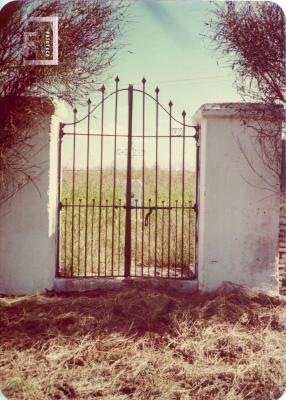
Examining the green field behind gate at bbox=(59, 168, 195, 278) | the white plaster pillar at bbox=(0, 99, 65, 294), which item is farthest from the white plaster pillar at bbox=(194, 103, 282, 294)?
the white plaster pillar at bbox=(0, 99, 65, 294)

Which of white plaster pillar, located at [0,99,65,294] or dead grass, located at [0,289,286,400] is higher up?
white plaster pillar, located at [0,99,65,294]

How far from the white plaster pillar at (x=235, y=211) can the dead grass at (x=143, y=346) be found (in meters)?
0.33

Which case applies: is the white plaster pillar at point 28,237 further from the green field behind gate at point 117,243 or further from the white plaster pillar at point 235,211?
the white plaster pillar at point 235,211

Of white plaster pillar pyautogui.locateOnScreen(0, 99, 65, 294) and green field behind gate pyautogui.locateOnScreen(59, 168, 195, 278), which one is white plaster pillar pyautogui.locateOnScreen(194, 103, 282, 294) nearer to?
green field behind gate pyautogui.locateOnScreen(59, 168, 195, 278)

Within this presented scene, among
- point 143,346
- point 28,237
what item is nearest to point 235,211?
point 143,346

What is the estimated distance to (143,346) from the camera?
3.83m

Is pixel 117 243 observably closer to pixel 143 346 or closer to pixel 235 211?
pixel 235 211

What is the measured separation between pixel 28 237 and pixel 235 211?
8.58ft

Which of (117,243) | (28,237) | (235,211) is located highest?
(235,211)

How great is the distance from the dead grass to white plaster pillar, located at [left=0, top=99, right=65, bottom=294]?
0.30 meters

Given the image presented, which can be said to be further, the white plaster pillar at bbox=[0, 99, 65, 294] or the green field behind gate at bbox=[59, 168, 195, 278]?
the green field behind gate at bbox=[59, 168, 195, 278]

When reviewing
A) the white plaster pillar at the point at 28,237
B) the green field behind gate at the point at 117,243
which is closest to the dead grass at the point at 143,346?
the white plaster pillar at the point at 28,237

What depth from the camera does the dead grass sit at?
3.29m

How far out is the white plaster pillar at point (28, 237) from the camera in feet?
16.5
